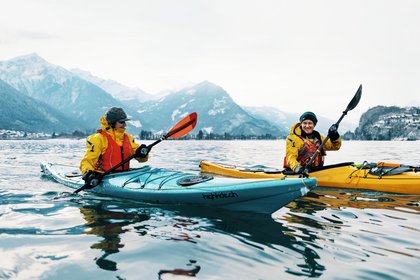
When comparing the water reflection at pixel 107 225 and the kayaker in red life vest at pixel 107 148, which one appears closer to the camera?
the water reflection at pixel 107 225

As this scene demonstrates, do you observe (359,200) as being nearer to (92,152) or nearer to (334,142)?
(334,142)

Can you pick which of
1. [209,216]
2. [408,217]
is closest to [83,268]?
[209,216]

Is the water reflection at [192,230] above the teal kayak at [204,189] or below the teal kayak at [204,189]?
below

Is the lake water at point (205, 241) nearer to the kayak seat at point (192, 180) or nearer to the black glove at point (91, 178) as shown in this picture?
the black glove at point (91, 178)

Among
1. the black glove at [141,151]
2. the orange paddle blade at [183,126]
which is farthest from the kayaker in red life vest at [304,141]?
the black glove at [141,151]

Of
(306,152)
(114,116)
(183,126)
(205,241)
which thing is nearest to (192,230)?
(205,241)

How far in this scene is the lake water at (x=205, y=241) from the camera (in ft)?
16.4

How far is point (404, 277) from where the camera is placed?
188 inches

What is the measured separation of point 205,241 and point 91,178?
14.5ft

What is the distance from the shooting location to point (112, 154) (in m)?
9.89

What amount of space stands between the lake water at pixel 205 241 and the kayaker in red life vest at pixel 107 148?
0.92m

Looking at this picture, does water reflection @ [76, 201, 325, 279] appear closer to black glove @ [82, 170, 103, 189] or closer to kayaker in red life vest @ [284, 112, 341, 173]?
black glove @ [82, 170, 103, 189]

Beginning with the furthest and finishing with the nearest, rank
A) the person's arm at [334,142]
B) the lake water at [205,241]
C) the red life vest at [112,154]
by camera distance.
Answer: the person's arm at [334,142] → the red life vest at [112,154] → the lake water at [205,241]

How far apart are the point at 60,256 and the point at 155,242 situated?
5.05 feet
